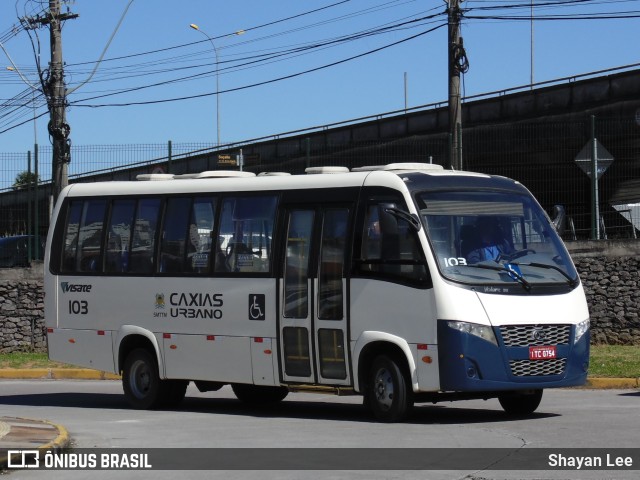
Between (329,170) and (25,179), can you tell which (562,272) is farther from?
(25,179)

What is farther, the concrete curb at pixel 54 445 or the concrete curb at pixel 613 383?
the concrete curb at pixel 613 383

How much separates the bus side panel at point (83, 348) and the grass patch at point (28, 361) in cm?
567

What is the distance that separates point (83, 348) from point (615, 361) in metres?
9.15

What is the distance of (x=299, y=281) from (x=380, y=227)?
1.41 metres

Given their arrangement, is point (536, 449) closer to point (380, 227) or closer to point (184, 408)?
point (380, 227)

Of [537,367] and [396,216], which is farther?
[396,216]

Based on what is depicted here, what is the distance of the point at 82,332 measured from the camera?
1875cm

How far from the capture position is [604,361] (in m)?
22.1

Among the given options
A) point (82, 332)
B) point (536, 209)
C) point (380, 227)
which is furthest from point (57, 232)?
point (536, 209)

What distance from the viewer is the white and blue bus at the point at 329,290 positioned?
14.3m

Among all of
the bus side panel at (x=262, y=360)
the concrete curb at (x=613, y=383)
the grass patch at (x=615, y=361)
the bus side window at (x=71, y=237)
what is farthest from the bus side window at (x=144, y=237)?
the grass patch at (x=615, y=361)

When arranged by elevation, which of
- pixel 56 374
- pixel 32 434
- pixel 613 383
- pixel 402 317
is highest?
pixel 402 317

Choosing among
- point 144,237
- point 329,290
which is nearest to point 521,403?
point 329,290

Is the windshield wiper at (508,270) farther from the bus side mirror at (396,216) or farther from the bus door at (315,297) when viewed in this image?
the bus door at (315,297)
